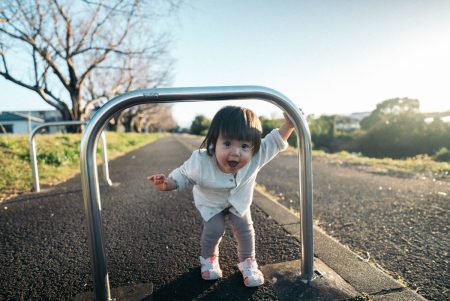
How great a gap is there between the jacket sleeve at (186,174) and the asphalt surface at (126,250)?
549 millimetres

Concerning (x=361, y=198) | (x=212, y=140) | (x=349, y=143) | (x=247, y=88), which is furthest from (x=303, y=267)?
(x=349, y=143)

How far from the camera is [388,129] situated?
13.0 m

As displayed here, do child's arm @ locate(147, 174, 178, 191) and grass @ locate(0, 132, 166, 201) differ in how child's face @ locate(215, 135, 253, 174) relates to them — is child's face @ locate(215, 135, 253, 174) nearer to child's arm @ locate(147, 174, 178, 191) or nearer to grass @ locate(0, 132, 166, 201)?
child's arm @ locate(147, 174, 178, 191)

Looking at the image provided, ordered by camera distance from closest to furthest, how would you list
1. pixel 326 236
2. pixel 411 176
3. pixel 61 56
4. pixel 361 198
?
pixel 326 236, pixel 361 198, pixel 411 176, pixel 61 56

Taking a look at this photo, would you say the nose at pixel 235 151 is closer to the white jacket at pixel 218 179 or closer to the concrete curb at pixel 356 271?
the white jacket at pixel 218 179

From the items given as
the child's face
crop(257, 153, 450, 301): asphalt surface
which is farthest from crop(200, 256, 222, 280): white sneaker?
crop(257, 153, 450, 301): asphalt surface

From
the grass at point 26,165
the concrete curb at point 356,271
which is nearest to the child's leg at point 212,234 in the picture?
the concrete curb at point 356,271

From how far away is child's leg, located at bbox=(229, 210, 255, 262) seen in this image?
5.22ft

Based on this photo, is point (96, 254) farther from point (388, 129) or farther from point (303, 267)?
point (388, 129)

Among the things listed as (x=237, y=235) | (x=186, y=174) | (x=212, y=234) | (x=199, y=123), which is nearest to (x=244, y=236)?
(x=237, y=235)

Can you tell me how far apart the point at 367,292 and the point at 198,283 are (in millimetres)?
848

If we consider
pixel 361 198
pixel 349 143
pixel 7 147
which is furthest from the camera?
pixel 349 143

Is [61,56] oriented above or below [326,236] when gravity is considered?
above

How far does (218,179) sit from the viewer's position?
1527 millimetres
